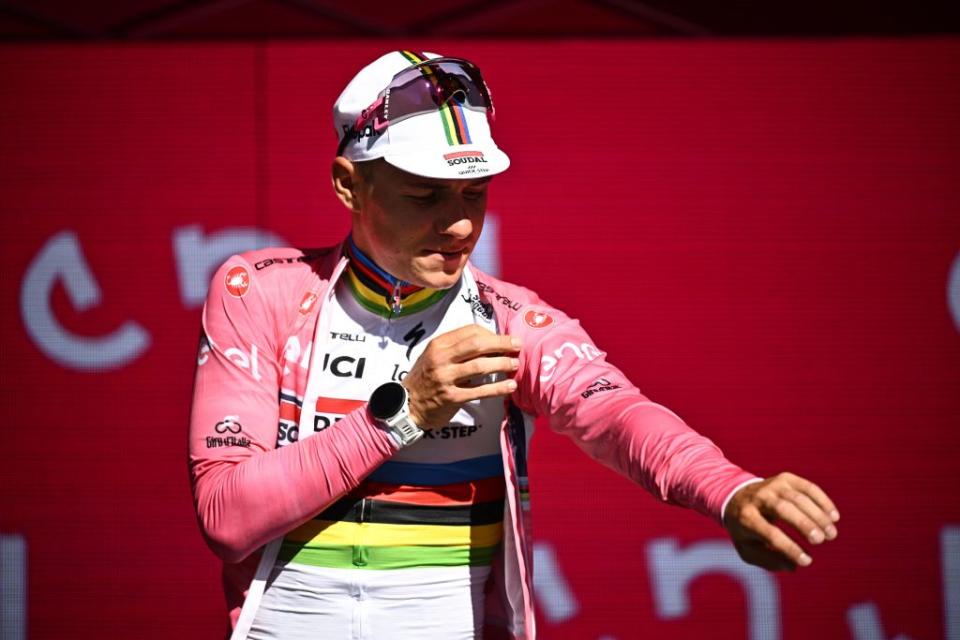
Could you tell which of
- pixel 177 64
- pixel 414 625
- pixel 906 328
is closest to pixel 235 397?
pixel 414 625

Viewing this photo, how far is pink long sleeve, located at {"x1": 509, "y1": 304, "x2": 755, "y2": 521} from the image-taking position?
135cm

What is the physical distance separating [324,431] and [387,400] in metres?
0.10

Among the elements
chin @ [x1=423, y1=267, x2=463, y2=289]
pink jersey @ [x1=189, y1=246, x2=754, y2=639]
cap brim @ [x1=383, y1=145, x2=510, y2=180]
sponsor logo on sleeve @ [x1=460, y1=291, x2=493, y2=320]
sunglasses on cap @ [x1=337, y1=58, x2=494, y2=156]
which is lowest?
pink jersey @ [x1=189, y1=246, x2=754, y2=639]

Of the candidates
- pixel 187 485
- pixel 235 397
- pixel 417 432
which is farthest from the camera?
pixel 187 485

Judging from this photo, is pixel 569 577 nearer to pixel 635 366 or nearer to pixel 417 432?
pixel 635 366

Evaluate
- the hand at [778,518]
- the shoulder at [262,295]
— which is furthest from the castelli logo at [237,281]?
the hand at [778,518]

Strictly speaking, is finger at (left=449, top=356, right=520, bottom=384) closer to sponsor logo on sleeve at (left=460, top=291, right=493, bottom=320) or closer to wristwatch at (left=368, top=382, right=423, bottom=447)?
wristwatch at (left=368, top=382, right=423, bottom=447)

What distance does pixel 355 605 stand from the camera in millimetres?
1537

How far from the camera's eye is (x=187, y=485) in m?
3.04

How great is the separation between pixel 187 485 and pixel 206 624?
38 centimetres

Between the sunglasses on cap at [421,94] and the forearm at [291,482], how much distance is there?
0.42 metres

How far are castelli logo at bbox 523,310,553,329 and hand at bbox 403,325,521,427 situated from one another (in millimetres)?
209

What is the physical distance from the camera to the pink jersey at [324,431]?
1.42 metres

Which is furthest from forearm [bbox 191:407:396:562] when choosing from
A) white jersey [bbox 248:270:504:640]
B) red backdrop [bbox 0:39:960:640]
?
red backdrop [bbox 0:39:960:640]
